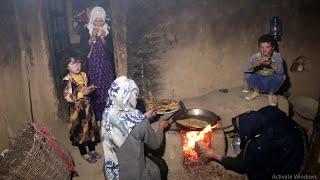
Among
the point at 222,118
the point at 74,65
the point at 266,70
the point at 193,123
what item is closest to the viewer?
the point at 193,123

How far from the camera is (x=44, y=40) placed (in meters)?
7.13

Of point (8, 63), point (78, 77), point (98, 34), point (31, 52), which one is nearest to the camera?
point (78, 77)

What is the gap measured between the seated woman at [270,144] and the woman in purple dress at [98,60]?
13.7 ft

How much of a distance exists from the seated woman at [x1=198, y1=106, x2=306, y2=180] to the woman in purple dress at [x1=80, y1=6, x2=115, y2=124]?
4168 mm

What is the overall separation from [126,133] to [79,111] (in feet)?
7.31

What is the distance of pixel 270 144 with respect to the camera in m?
4.16

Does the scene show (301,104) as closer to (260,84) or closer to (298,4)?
(260,84)

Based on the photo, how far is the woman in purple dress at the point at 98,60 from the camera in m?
7.55

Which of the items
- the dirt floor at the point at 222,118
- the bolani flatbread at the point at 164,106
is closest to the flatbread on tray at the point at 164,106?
the bolani flatbread at the point at 164,106

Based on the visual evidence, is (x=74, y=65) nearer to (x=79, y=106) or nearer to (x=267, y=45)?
(x=79, y=106)

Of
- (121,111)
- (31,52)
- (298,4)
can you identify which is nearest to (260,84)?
(298,4)

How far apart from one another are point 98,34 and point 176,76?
7.02 ft

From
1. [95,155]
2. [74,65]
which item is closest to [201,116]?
[95,155]

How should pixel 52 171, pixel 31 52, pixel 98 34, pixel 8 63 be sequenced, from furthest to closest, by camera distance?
pixel 98 34 < pixel 31 52 < pixel 8 63 < pixel 52 171
